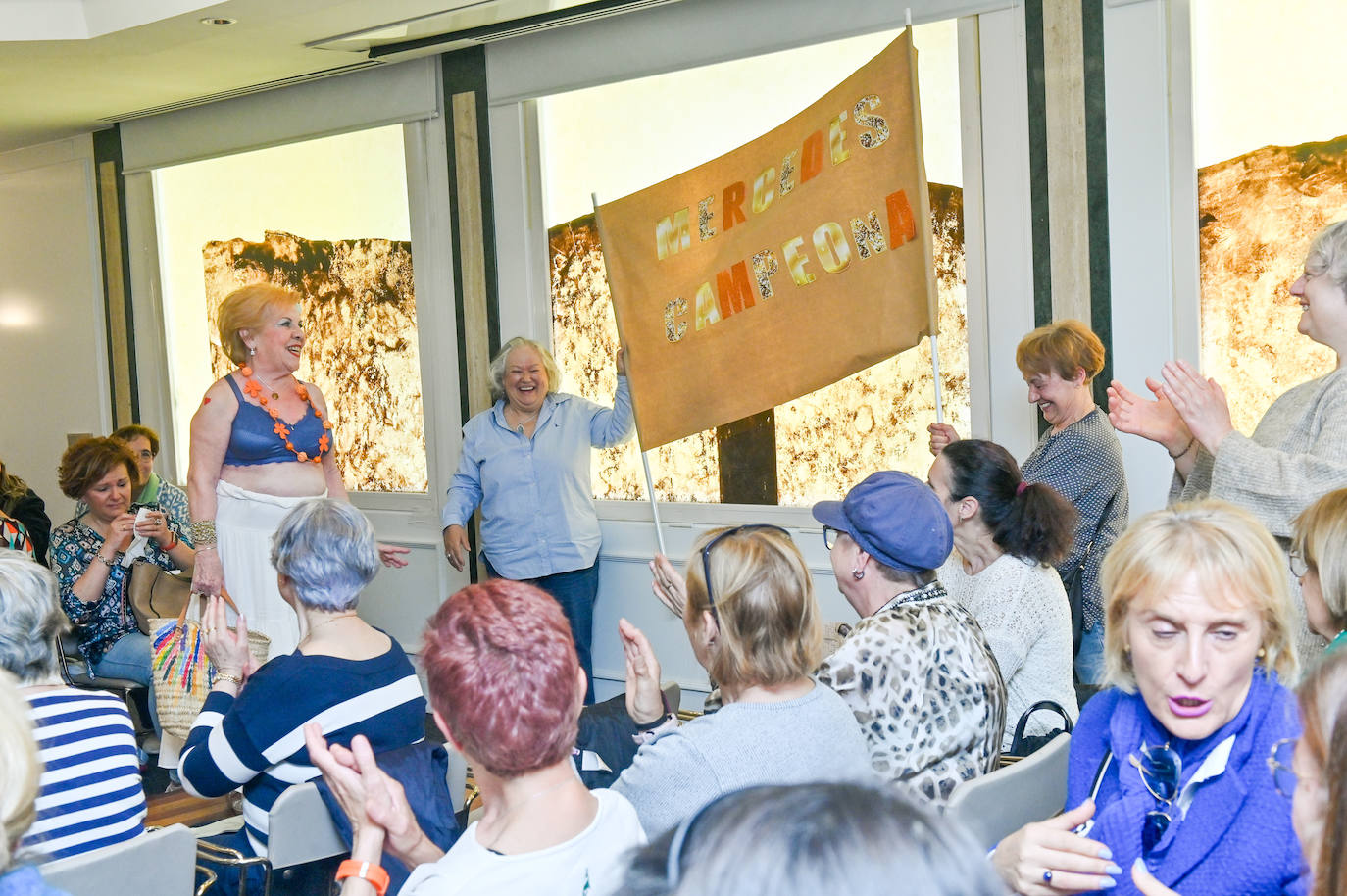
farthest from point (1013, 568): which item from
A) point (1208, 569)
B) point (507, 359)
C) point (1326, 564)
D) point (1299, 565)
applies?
point (507, 359)


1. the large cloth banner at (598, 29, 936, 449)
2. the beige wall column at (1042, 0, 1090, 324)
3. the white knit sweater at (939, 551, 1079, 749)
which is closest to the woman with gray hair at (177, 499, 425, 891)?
the white knit sweater at (939, 551, 1079, 749)

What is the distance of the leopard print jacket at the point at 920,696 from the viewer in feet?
7.04

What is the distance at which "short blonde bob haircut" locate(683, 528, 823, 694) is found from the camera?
6.70 feet

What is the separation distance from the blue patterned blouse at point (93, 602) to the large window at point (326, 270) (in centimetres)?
188

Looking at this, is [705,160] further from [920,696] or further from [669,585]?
[920,696]

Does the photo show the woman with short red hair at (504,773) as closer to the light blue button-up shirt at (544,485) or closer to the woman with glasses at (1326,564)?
the woman with glasses at (1326,564)

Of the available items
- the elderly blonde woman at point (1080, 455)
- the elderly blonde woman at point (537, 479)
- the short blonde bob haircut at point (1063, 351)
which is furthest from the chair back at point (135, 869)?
the elderly blonde woman at point (537, 479)

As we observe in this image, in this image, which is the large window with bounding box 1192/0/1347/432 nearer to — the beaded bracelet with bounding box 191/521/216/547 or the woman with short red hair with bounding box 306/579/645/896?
the woman with short red hair with bounding box 306/579/645/896

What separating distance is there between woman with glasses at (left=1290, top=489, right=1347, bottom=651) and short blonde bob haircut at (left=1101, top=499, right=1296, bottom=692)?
0.45 ft

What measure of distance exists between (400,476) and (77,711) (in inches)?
168

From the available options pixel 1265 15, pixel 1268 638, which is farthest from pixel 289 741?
pixel 1265 15

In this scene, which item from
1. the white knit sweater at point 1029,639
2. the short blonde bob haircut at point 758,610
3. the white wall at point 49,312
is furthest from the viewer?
the white wall at point 49,312

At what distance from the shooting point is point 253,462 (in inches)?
163

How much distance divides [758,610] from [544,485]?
128 inches
